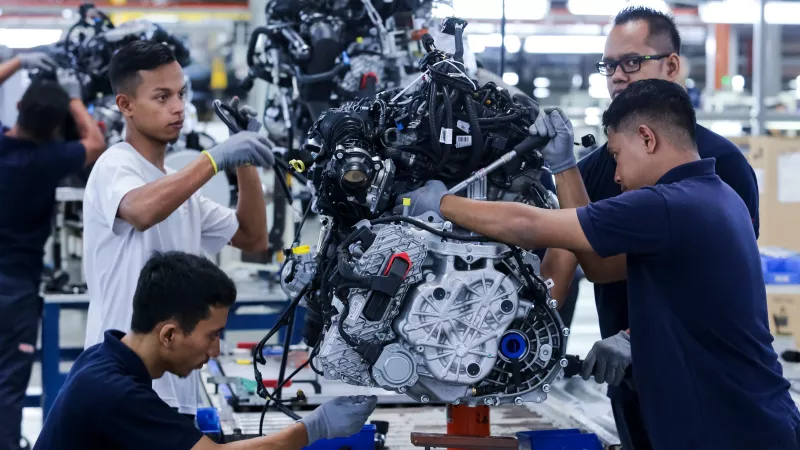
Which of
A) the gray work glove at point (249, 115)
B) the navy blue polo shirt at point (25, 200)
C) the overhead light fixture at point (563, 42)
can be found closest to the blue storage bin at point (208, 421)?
the gray work glove at point (249, 115)

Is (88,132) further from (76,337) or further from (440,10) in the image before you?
(440,10)

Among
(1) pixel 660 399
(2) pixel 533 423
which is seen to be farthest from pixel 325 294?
(2) pixel 533 423

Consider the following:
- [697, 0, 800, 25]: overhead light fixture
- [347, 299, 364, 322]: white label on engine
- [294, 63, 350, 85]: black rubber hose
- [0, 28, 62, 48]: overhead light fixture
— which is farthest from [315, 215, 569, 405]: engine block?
[0, 28, 62, 48]: overhead light fixture

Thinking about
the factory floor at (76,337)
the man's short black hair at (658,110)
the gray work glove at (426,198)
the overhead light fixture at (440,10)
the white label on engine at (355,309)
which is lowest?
the factory floor at (76,337)

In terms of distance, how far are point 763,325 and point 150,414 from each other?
1.34 meters

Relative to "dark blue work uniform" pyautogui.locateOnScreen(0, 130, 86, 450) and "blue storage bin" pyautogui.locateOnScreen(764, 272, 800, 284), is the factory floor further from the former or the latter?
"blue storage bin" pyautogui.locateOnScreen(764, 272, 800, 284)

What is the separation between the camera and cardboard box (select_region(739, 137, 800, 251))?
631 cm

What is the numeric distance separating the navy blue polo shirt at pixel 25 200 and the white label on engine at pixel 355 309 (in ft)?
8.81

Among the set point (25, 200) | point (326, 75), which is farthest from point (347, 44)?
point (25, 200)

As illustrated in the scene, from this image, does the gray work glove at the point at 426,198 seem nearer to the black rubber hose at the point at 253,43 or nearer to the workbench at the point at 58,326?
the black rubber hose at the point at 253,43

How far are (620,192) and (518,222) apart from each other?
28.6 inches

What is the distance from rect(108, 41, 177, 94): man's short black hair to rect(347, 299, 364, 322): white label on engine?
3.70ft

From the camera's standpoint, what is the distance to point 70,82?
5176mm

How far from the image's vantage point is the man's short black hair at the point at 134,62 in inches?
118
